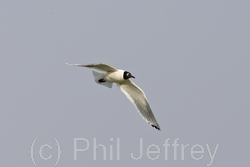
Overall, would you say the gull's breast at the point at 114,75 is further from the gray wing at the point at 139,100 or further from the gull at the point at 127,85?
the gray wing at the point at 139,100

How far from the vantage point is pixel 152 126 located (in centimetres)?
1454

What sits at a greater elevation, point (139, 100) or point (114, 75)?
point (114, 75)

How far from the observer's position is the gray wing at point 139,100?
47.0 ft

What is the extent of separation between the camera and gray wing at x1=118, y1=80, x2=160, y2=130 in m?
14.3

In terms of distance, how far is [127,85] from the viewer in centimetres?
1429

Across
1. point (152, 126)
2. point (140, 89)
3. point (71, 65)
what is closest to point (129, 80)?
point (140, 89)

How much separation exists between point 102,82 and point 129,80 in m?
0.76

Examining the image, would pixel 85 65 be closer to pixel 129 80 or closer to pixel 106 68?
pixel 106 68

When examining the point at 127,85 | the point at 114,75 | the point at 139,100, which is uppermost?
the point at 114,75

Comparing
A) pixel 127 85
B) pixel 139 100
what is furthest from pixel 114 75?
pixel 139 100

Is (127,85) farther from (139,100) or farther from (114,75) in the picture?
(114,75)

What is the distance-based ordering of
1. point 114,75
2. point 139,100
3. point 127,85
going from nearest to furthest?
point 114,75 < point 127,85 < point 139,100

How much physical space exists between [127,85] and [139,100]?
20.4 inches

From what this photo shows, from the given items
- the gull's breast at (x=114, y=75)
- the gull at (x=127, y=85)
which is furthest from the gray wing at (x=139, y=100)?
the gull's breast at (x=114, y=75)
